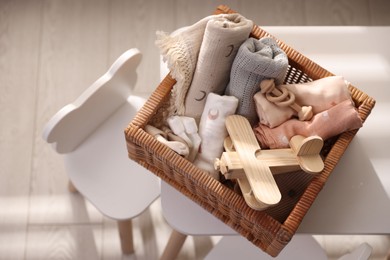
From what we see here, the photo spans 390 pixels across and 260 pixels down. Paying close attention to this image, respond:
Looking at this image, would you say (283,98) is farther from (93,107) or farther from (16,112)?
(16,112)

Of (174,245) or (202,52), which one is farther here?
(174,245)

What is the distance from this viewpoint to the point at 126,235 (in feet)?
5.38

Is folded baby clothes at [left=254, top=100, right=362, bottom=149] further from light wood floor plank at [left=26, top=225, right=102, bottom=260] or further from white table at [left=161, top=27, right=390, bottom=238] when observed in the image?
light wood floor plank at [left=26, top=225, right=102, bottom=260]

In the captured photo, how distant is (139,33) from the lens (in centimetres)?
200

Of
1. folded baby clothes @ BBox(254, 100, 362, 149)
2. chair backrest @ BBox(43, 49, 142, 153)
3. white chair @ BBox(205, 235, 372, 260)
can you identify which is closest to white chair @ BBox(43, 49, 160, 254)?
chair backrest @ BBox(43, 49, 142, 153)

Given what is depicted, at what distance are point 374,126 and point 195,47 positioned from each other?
1.42ft

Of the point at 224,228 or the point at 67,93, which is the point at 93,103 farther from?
the point at 67,93

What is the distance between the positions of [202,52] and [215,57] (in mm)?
28

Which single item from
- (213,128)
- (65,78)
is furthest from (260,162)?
(65,78)

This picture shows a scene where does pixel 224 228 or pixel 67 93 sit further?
pixel 67 93

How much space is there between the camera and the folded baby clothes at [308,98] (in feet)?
3.48

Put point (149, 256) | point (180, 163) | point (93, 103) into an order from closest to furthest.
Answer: point (180, 163) → point (93, 103) → point (149, 256)

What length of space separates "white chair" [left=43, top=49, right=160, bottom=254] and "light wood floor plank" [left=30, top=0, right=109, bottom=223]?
37cm

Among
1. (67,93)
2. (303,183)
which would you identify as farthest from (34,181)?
(303,183)
